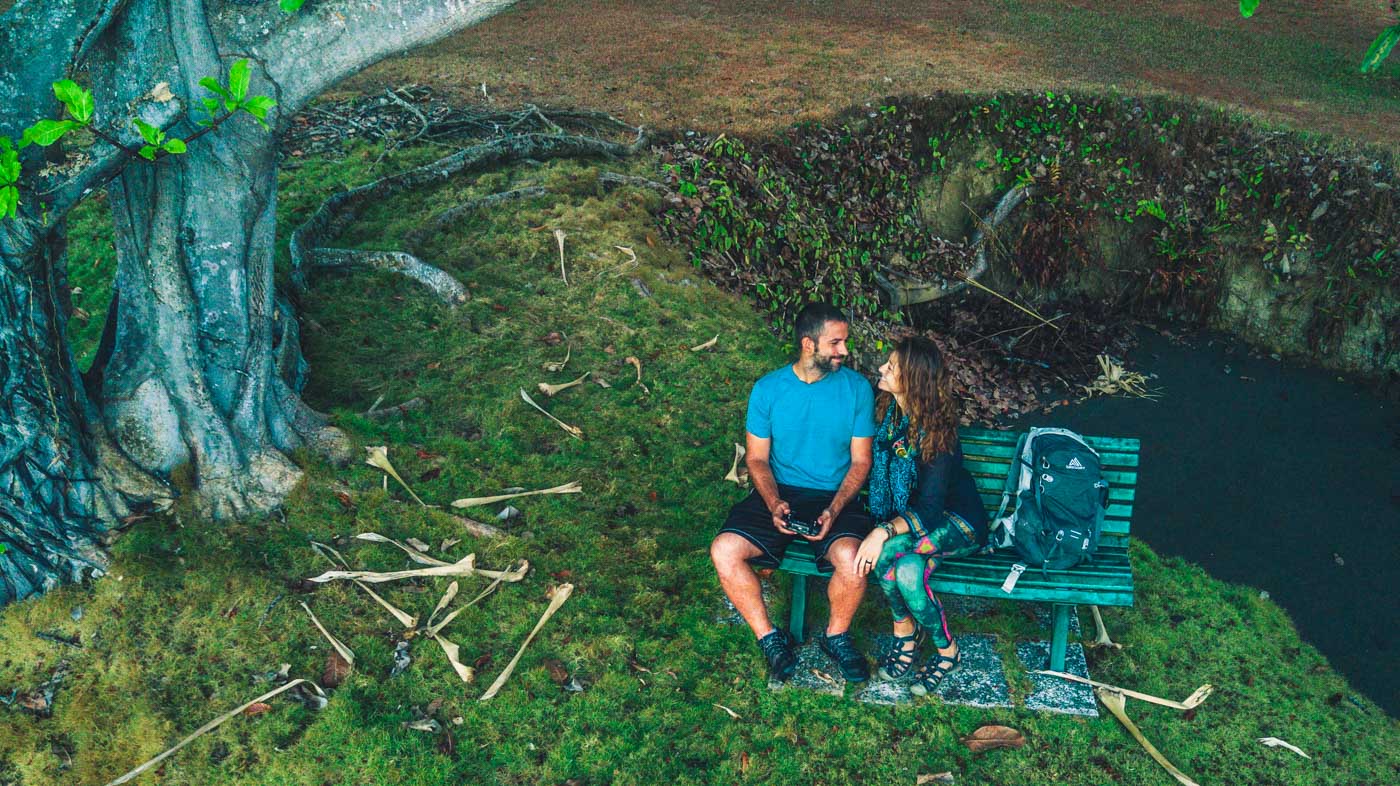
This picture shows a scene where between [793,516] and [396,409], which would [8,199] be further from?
[793,516]

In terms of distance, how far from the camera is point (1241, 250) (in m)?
10.3

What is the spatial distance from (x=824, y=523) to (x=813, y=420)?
0.55 metres

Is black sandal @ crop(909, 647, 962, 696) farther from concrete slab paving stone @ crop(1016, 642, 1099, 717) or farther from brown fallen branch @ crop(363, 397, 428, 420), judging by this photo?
brown fallen branch @ crop(363, 397, 428, 420)

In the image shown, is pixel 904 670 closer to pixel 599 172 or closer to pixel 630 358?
pixel 630 358

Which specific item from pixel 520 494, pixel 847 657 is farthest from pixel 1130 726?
pixel 520 494

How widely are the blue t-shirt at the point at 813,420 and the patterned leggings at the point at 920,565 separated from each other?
54 centimetres

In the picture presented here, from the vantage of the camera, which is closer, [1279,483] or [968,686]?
[968,686]

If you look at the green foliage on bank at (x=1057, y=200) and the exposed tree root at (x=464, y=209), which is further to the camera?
the green foliage on bank at (x=1057, y=200)

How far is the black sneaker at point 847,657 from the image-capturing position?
458cm

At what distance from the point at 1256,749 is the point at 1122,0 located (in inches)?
541

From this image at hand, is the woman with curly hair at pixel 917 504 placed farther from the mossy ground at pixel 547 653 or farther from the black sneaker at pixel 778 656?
the black sneaker at pixel 778 656

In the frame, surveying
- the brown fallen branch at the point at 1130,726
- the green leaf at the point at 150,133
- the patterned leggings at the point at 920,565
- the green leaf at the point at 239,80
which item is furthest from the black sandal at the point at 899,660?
the green leaf at the point at 150,133

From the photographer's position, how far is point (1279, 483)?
8.13 m

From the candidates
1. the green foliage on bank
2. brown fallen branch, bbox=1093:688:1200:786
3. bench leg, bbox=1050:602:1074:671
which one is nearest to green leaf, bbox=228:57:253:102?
bench leg, bbox=1050:602:1074:671
